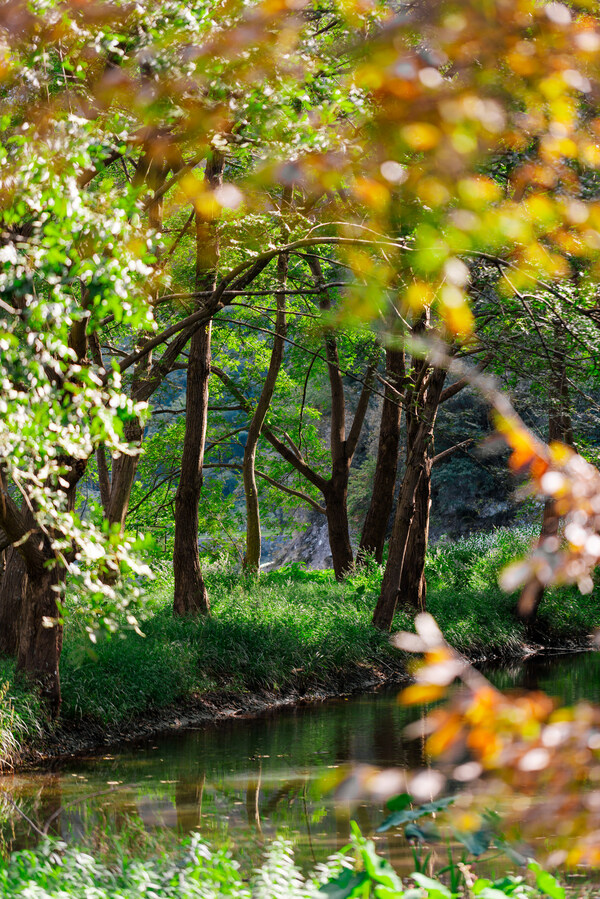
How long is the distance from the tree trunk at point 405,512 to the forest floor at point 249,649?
425 mm

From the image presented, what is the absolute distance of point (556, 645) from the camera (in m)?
19.7

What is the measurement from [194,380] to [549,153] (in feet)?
41.4

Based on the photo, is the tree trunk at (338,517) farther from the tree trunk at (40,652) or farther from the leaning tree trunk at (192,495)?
the tree trunk at (40,652)

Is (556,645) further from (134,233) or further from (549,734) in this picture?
(549,734)

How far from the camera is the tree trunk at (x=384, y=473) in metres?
17.9

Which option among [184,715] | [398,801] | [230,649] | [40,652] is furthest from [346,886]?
[230,649]

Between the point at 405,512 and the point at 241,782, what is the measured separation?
7277 millimetres

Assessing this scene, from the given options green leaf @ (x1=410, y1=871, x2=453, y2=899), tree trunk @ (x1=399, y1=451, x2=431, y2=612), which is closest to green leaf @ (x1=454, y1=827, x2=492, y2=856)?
green leaf @ (x1=410, y1=871, x2=453, y2=899)

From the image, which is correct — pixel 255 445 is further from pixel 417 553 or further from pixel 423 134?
pixel 423 134

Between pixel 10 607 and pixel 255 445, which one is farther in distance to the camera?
pixel 255 445

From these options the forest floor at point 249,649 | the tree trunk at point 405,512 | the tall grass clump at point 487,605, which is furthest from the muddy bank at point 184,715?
the tree trunk at point 405,512

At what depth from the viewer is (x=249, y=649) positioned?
13.5 metres

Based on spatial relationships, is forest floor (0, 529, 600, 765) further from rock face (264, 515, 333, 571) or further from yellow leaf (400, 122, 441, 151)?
rock face (264, 515, 333, 571)

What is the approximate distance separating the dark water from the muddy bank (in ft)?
0.82
